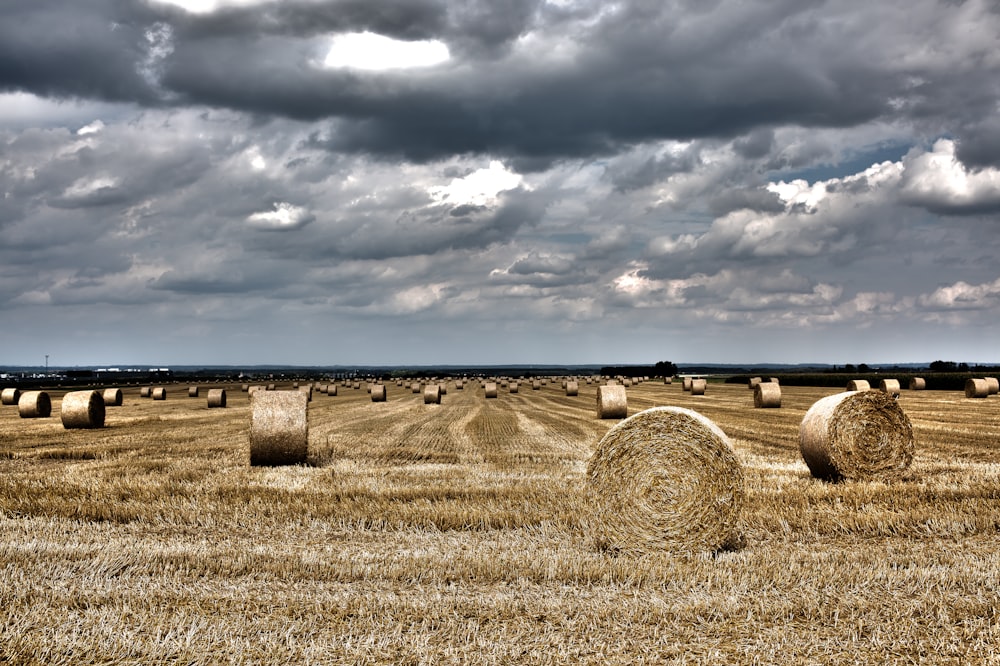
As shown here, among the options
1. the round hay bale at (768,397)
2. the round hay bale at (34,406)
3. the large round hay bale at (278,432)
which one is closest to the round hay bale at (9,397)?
the round hay bale at (34,406)

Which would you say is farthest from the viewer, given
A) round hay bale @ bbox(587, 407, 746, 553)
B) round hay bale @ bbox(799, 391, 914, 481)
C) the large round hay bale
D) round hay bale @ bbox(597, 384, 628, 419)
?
round hay bale @ bbox(597, 384, 628, 419)

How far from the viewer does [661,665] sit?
5582 mm

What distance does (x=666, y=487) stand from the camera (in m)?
9.63

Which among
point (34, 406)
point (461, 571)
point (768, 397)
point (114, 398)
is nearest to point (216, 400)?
point (114, 398)

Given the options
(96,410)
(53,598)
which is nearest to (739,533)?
(53,598)

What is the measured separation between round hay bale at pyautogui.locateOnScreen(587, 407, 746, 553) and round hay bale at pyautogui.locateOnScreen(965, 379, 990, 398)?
36.3 meters

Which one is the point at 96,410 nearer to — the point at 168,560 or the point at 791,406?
the point at 168,560

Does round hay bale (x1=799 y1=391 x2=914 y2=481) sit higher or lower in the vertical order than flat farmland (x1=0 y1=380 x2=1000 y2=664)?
higher

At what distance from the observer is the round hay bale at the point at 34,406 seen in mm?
30922

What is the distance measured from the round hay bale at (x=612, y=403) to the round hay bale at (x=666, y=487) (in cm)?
1786

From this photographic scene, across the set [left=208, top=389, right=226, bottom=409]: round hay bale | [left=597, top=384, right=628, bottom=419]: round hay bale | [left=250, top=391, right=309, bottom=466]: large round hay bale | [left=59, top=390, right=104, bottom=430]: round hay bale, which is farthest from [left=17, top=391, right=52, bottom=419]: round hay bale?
[left=597, top=384, right=628, bottom=419]: round hay bale

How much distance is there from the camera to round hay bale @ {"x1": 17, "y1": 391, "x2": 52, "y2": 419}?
30.9m

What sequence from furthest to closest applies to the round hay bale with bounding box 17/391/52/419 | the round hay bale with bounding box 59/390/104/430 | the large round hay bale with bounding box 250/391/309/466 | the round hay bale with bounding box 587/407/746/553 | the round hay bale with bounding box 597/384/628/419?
the round hay bale with bounding box 17/391/52/419, the round hay bale with bounding box 597/384/628/419, the round hay bale with bounding box 59/390/104/430, the large round hay bale with bounding box 250/391/309/466, the round hay bale with bounding box 587/407/746/553

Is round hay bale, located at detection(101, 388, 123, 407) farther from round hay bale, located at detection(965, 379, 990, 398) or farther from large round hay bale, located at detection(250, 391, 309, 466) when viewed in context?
round hay bale, located at detection(965, 379, 990, 398)
